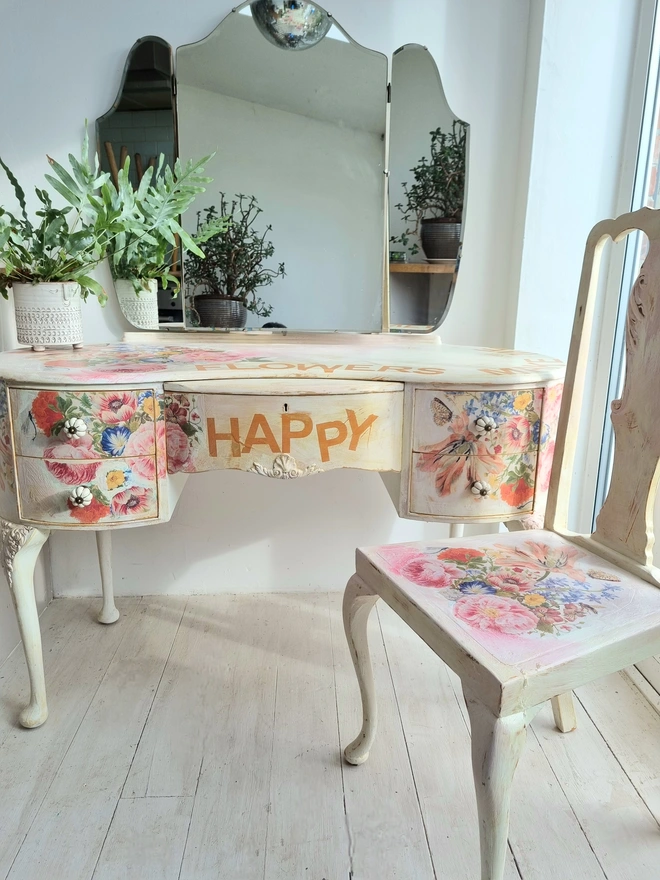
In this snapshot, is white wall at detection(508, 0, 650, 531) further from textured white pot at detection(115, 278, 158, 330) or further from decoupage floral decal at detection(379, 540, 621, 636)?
textured white pot at detection(115, 278, 158, 330)

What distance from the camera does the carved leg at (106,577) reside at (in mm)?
1664

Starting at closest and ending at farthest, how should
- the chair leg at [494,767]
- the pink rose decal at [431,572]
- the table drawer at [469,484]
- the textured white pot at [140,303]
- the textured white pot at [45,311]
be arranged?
the chair leg at [494,767], the pink rose decal at [431,572], the table drawer at [469,484], the textured white pot at [45,311], the textured white pot at [140,303]

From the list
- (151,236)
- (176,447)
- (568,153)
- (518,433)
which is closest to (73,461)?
(176,447)

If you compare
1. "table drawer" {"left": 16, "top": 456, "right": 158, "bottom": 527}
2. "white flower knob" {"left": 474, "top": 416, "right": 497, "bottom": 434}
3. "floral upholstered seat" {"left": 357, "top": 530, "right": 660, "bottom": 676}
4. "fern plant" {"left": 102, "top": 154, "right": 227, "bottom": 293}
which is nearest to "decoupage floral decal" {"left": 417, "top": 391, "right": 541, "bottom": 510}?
"white flower knob" {"left": 474, "top": 416, "right": 497, "bottom": 434}

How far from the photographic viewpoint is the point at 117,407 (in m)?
1.11

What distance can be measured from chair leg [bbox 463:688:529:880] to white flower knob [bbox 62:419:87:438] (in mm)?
762

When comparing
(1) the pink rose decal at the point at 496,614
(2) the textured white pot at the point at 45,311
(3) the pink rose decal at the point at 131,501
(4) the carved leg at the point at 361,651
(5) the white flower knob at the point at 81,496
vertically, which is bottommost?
(4) the carved leg at the point at 361,651

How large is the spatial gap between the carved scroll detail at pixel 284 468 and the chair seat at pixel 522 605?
190 millimetres

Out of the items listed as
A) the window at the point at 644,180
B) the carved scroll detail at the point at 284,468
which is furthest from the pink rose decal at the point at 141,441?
the window at the point at 644,180

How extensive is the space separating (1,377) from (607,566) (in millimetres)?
1069

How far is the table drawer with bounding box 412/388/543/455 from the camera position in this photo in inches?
45.4

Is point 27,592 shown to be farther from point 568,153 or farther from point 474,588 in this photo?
point 568,153

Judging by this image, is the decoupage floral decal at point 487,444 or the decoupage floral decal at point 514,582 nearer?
the decoupage floral decal at point 514,582

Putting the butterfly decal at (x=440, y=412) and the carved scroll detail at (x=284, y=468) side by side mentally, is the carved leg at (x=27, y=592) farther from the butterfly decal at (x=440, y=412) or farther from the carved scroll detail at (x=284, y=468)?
the butterfly decal at (x=440, y=412)
